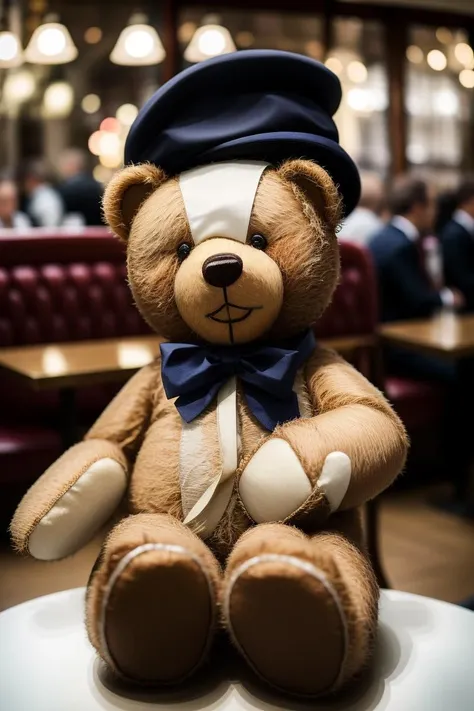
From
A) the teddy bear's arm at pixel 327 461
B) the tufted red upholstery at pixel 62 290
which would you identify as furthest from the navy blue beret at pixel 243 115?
the tufted red upholstery at pixel 62 290

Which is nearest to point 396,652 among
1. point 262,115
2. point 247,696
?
point 247,696

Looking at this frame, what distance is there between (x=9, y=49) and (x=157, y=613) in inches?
250

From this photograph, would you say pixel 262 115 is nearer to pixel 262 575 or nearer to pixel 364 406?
pixel 364 406

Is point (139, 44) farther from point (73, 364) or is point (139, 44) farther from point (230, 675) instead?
point (230, 675)

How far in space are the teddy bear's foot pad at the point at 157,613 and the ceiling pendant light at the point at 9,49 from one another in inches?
247

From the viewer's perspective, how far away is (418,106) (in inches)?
318

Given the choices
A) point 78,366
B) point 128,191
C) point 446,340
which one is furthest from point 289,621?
point 446,340

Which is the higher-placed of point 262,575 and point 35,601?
point 262,575

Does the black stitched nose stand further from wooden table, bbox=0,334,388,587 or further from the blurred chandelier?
the blurred chandelier

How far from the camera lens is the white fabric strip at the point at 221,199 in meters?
1.25

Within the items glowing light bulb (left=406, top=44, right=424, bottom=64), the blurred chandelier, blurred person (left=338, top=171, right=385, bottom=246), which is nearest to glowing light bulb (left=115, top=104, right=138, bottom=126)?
the blurred chandelier

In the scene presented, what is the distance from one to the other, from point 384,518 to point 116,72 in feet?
17.9

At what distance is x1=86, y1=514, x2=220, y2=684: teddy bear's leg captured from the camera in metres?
0.97

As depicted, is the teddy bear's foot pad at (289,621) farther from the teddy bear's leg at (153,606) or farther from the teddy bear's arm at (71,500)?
the teddy bear's arm at (71,500)
